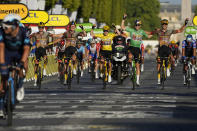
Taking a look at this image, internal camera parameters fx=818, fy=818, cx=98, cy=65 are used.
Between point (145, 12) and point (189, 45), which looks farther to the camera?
point (145, 12)

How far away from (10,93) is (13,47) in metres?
0.92

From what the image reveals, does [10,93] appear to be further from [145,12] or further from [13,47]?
[145,12]

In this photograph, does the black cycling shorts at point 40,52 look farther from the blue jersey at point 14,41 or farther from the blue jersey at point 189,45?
the blue jersey at point 14,41

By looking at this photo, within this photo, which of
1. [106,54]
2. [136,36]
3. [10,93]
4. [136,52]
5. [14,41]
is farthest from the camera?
[106,54]

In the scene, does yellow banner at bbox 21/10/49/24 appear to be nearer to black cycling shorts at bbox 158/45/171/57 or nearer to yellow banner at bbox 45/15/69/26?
yellow banner at bbox 45/15/69/26

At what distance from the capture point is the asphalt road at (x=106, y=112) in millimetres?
12039

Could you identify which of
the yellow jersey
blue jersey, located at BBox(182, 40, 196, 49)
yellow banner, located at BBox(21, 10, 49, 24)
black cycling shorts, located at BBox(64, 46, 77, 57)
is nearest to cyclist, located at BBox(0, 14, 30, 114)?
black cycling shorts, located at BBox(64, 46, 77, 57)

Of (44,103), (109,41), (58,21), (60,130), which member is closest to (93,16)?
(58,21)

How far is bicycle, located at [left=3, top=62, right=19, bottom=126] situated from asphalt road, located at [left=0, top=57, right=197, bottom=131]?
21 cm

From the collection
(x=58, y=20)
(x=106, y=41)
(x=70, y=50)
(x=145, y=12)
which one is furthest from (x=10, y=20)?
(x=145, y=12)

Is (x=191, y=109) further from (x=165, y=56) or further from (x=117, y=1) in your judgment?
(x=117, y=1)

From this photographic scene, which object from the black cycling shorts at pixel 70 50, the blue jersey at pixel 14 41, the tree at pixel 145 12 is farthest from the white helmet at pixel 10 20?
the tree at pixel 145 12

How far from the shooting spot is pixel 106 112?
576 inches

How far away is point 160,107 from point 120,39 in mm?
9083
